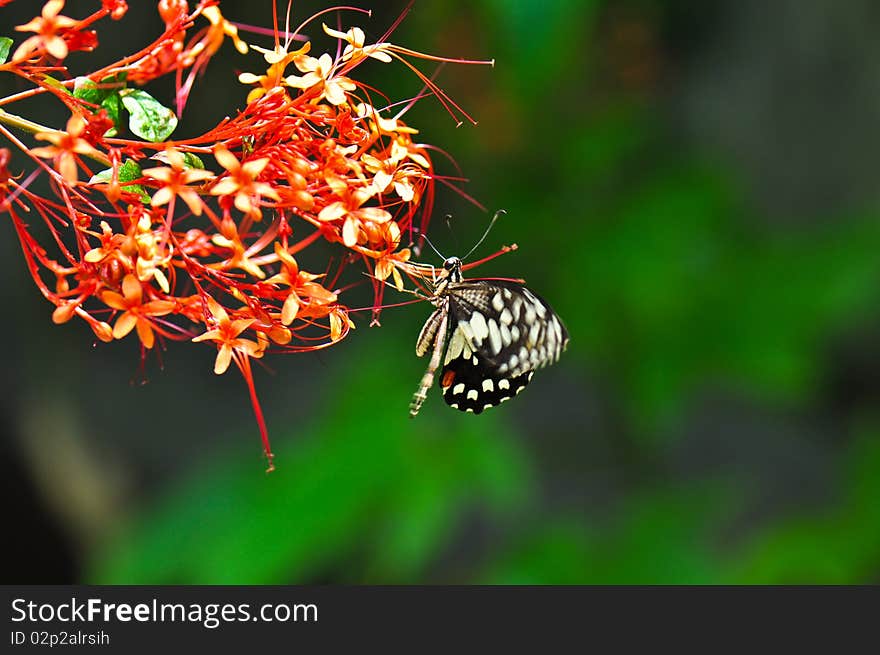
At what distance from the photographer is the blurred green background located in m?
1.93

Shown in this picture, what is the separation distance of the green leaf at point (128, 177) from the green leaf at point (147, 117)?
0.03 meters

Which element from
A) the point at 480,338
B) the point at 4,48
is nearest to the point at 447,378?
the point at 480,338

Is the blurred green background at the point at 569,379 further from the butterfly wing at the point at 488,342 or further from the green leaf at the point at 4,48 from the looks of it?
the green leaf at the point at 4,48

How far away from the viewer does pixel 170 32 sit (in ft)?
2.15

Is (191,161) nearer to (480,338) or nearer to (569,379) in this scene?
(480,338)

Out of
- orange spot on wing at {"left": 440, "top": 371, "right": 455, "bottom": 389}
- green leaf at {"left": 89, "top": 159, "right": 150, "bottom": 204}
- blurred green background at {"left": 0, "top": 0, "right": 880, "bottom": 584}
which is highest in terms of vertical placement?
blurred green background at {"left": 0, "top": 0, "right": 880, "bottom": 584}

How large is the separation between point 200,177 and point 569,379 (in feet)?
6.68

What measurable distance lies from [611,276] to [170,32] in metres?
1.43

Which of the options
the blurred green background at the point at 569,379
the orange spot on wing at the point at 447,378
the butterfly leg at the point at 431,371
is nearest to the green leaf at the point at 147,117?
the butterfly leg at the point at 431,371

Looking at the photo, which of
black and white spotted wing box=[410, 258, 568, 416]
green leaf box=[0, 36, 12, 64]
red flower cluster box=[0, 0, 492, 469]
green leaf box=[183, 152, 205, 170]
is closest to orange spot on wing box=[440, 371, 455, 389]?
black and white spotted wing box=[410, 258, 568, 416]

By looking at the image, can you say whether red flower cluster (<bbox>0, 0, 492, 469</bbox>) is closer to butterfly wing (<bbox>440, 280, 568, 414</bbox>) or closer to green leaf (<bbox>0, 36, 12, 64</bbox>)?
green leaf (<bbox>0, 36, 12, 64</bbox>)

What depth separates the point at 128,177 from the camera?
25.8 inches

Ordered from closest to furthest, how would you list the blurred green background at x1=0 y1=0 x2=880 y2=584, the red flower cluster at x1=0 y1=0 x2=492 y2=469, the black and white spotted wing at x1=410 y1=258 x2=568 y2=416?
the red flower cluster at x1=0 y1=0 x2=492 y2=469 → the black and white spotted wing at x1=410 y1=258 x2=568 y2=416 → the blurred green background at x1=0 y1=0 x2=880 y2=584

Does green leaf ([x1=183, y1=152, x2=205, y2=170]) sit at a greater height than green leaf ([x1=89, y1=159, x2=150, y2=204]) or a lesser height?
greater
